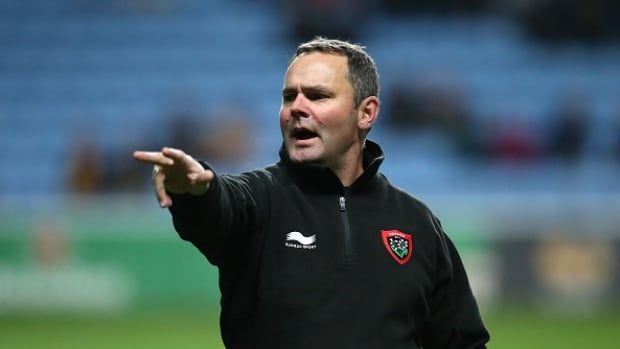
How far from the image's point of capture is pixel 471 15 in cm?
1695

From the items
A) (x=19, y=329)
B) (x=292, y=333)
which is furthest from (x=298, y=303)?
(x=19, y=329)

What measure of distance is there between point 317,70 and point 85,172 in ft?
32.0

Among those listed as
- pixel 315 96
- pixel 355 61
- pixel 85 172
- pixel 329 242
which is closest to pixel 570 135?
pixel 85 172

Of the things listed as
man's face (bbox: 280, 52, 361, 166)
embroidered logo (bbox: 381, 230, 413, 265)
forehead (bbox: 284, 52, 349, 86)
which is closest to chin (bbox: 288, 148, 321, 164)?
man's face (bbox: 280, 52, 361, 166)

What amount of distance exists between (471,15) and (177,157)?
14259 millimetres

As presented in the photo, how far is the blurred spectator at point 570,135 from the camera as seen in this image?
1412 centimetres

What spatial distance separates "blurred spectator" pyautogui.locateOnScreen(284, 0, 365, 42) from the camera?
49.8 ft

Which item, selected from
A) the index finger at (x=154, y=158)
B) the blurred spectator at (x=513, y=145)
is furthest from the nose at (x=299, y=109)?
the blurred spectator at (x=513, y=145)

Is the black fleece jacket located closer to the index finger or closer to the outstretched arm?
the outstretched arm

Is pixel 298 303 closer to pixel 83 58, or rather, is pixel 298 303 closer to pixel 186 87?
pixel 186 87

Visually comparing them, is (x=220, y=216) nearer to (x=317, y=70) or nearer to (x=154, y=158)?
(x=154, y=158)

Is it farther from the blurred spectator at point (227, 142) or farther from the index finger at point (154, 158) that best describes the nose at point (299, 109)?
the blurred spectator at point (227, 142)

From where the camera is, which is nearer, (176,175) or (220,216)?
(176,175)

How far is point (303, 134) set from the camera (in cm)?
378
